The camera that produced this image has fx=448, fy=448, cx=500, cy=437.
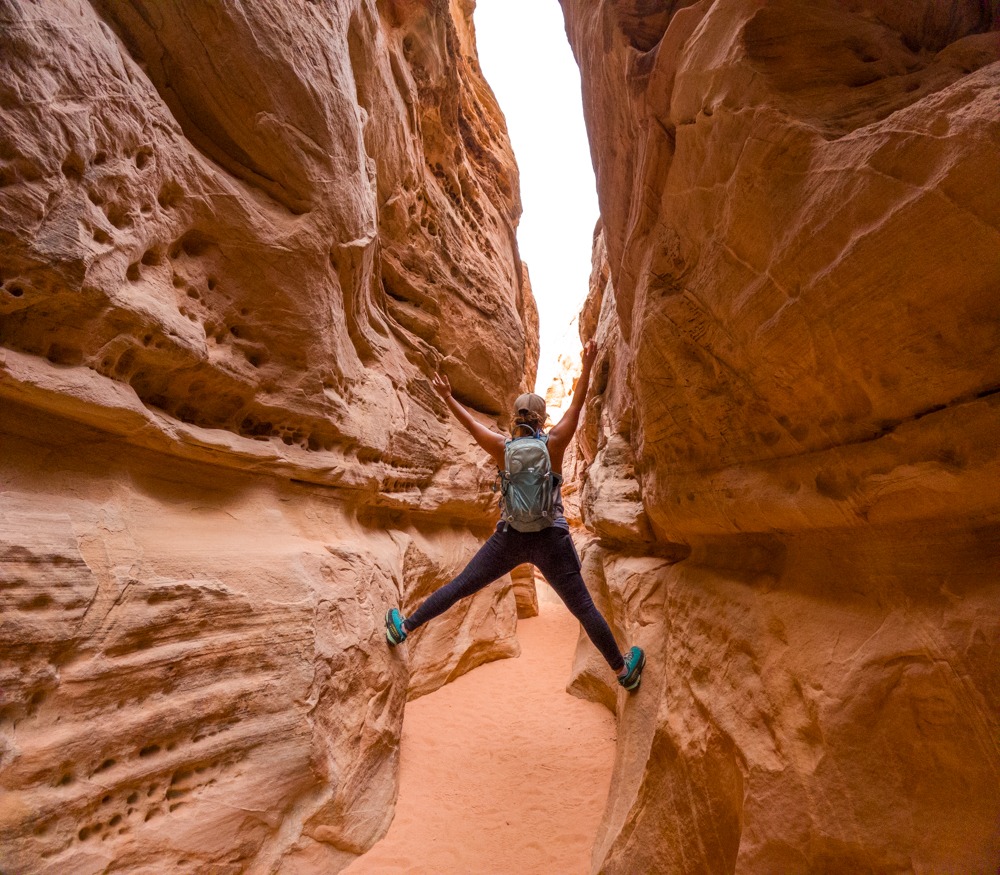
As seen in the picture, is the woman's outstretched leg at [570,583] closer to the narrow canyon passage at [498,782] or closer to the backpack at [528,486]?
the backpack at [528,486]

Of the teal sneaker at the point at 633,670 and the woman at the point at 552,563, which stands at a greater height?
the woman at the point at 552,563

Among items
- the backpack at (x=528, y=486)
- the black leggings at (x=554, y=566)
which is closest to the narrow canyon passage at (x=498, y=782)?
the black leggings at (x=554, y=566)


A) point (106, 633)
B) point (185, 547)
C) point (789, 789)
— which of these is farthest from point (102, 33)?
point (789, 789)

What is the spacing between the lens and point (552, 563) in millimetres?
3348

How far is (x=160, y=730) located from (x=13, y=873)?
60 cm

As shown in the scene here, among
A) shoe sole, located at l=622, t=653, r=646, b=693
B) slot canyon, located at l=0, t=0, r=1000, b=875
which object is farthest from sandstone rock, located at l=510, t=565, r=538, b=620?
shoe sole, located at l=622, t=653, r=646, b=693

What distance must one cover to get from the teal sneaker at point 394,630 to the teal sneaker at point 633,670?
5.86 feet

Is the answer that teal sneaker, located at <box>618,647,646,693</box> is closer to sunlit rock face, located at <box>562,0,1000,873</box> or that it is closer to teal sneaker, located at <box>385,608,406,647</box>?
sunlit rock face, located at <box>562,0,1000,873</box>

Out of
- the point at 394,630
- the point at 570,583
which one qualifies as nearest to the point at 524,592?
the point at 394,630

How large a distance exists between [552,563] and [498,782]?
1950mm

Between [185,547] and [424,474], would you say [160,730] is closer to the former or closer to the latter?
[185,547]

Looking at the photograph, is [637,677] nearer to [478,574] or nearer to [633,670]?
[633,670]

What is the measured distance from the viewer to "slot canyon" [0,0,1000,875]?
5.60 ft

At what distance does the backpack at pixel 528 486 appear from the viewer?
128 inches
